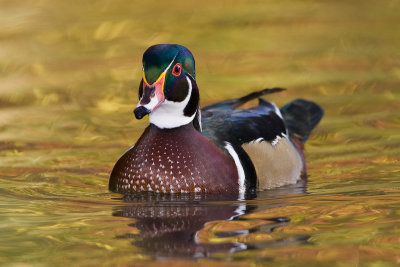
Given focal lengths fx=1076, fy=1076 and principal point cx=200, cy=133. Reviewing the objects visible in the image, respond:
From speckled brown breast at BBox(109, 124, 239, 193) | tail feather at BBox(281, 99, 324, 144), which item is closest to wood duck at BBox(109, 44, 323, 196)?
speckled brown breast at BBox(109, 124, 239, 193)

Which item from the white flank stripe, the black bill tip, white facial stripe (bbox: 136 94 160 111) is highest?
white facial stripe (bbox: 136 94 160 111)

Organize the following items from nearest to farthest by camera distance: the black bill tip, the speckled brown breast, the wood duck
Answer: the black bill tip < the wood duck < the speckled brown breast

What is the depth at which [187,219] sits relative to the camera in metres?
7.26

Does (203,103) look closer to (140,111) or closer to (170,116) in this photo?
(170,116)

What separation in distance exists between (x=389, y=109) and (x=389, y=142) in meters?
1.13

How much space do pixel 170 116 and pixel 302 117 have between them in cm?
229

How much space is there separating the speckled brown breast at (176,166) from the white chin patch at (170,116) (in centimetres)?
4

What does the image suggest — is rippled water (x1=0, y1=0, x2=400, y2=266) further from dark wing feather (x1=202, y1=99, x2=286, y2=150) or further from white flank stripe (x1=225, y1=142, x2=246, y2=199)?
dark wing feather (x1=202, y1=99, x2=286, y2=150)

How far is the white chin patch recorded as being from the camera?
7.88 m

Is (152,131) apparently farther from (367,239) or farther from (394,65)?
(394,65)

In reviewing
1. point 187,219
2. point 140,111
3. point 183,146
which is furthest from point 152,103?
point 187,219

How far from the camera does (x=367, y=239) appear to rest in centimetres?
665

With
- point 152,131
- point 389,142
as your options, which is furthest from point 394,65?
point 152,131

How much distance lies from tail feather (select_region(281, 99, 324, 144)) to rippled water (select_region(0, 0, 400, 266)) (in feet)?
0.71
